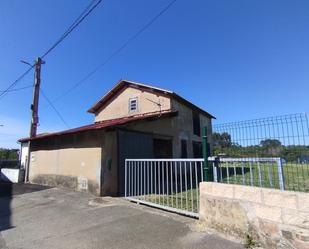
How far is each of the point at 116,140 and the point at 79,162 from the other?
2.17 metres

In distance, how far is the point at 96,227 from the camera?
16.5ft

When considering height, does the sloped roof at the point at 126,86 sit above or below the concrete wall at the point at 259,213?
above

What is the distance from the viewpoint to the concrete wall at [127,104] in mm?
14234

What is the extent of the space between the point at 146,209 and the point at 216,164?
2.79 m

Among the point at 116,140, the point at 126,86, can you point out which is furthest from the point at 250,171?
the point at 126,86

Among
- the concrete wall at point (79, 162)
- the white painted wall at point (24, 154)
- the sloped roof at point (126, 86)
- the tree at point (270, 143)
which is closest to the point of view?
the tree at point (270, 143)

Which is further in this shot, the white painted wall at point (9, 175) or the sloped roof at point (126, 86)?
the white painted wall at point (9, 175)

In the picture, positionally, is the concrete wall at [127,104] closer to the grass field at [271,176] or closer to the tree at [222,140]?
the tree at [222,140]

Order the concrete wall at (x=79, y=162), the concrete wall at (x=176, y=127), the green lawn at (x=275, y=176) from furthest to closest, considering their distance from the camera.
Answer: the concrete wall at (x=176, y=127) < the concrete wall at (x=79, y=162) < the green lawn at (x=275, y=176)

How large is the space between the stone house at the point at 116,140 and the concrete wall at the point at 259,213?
515cm

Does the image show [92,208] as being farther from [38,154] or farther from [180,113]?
[180,113]

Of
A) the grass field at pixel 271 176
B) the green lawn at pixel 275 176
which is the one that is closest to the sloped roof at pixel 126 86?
the grass field at pixel 271 176

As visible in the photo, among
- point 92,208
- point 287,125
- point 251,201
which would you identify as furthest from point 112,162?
point 287,125

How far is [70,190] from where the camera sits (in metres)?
9.92
